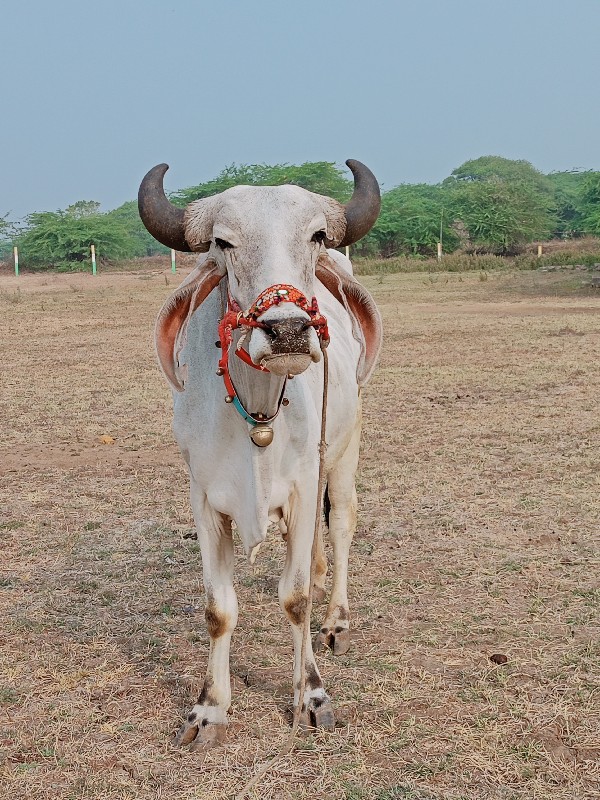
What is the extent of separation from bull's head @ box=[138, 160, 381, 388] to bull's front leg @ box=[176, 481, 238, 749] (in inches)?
23.4

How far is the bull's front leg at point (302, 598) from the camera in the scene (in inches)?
147

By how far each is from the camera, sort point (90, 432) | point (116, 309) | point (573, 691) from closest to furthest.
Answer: point (573, 691) < point (90, 432) < point (116, 309)

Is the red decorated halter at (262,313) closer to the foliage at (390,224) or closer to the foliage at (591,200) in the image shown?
the foliage at (591,200)

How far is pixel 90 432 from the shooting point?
8695mm

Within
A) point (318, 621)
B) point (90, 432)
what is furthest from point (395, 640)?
point (90, 432)

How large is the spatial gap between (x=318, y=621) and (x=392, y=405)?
520 cm

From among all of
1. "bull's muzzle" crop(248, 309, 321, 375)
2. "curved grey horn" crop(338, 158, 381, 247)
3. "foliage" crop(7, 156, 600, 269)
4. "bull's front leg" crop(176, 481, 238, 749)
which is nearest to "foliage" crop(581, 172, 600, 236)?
"foliage" crop(7, 156, 600, 269)

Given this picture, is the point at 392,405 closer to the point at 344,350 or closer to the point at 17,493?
the point at 17,493

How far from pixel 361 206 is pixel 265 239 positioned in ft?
2.34

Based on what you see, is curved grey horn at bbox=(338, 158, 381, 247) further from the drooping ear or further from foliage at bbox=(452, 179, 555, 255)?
foliage at bbox=(452, 179, 555, 255)

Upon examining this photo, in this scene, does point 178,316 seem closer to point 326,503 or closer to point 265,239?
point 265,239

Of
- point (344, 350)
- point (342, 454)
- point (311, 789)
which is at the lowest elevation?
point (311, 789)

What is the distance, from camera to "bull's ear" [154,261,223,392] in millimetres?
3486

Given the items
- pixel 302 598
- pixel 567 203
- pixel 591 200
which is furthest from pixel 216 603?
pixel 567 203
